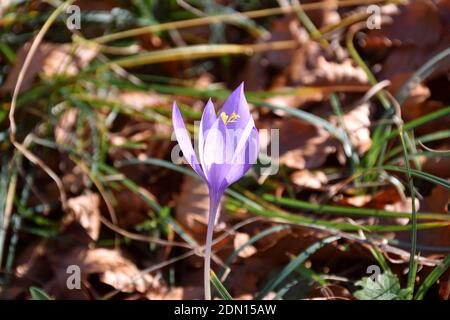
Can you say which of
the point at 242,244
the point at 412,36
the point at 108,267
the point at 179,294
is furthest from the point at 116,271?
the point at 412,36

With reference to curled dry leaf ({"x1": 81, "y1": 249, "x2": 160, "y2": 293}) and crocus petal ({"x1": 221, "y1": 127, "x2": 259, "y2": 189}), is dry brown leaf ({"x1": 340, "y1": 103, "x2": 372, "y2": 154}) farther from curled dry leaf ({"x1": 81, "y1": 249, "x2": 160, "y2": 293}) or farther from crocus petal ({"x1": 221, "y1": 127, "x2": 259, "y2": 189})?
crocus petal ({"x1": 221, "y1": 127, "x2": 259, "y2": 189})

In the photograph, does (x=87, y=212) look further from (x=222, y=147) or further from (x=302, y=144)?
(x=222, y=147)

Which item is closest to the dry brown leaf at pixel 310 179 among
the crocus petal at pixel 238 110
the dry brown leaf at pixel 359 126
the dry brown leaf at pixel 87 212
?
the dry brown leaf at pixel 359 126

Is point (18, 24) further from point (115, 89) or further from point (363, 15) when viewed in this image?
point (363, 15)

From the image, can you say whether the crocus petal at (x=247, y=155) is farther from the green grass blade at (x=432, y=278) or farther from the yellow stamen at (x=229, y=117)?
the green grass blade at (x=432, y=278)

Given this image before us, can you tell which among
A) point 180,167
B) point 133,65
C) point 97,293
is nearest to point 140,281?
point 97,293

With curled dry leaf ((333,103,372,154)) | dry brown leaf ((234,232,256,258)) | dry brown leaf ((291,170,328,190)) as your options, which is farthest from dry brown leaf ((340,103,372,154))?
dry brown leaf ((234,232,256,258))
